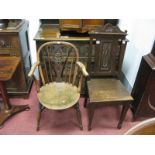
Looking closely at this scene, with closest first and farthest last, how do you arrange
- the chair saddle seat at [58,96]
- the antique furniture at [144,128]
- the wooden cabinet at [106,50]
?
the antique furniture at [144,128] → the chair saddle seat at [58,96] → the wooden cabinet at [106,50]

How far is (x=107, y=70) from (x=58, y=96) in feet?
2.08

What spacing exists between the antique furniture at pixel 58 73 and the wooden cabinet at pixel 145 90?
2.02 feet

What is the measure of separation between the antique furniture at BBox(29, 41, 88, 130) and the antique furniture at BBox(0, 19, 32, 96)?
249mm

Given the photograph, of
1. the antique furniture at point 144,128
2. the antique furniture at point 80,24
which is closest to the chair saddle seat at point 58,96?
the antique furniture at point 80,24

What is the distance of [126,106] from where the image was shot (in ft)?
5.77

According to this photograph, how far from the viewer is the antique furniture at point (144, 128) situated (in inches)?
23.1

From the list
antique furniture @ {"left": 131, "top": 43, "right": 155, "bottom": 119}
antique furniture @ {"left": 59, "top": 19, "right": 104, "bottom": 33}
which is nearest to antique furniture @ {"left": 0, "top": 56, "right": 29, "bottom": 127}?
antique furniture @ {"left": 59, "top": 19, "right": 104, "bottom": 33}

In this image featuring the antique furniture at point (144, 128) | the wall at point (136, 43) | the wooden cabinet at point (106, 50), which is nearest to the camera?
the antique furniture at point (144, 128)

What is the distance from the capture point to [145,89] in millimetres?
1747

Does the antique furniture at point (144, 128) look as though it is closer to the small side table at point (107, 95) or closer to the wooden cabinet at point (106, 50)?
the small side table at point (107, 95)

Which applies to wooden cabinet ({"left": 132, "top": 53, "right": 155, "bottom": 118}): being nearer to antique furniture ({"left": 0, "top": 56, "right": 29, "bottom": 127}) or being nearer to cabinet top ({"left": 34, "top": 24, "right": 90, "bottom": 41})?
cabinet top ({"left": 34, "top": 24, "right": 90, "bottom": 41})
